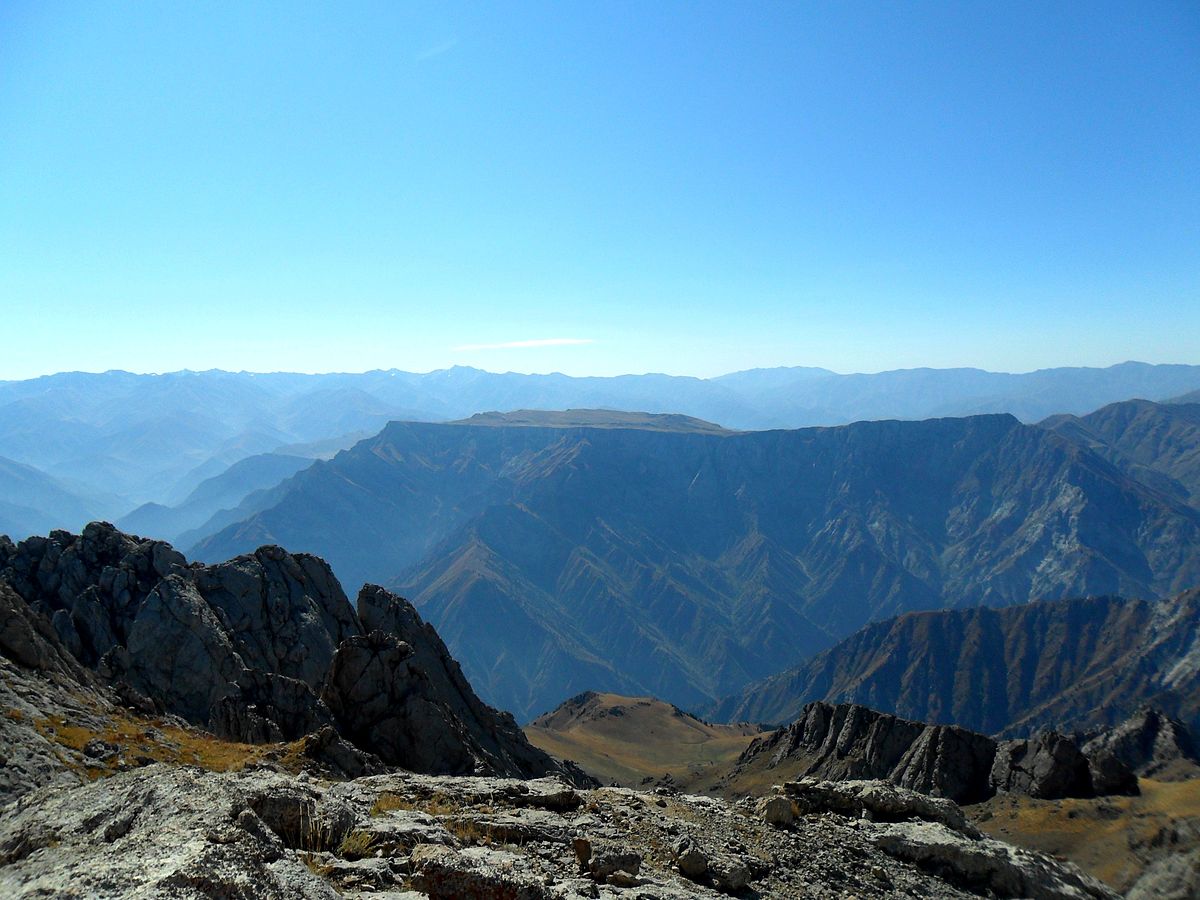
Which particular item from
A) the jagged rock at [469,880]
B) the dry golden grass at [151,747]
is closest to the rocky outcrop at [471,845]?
the jagged rock at [469,880]

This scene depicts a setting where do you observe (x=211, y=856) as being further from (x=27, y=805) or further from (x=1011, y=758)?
(x=1011, y=758)

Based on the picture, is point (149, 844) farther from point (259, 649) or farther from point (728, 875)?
point (259, 649)

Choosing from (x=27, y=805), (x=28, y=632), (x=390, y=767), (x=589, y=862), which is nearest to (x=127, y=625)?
(x=28, y=632)

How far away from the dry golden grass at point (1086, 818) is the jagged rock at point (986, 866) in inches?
1578

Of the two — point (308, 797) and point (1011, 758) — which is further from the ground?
point (308, 797)

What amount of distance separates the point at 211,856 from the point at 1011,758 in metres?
95.5

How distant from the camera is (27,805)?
10.5 metres

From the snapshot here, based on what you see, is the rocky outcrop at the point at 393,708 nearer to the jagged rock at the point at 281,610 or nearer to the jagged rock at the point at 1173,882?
the jagged rock at the point at 281,610

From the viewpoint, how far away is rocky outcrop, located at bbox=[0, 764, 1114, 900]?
23.4 feet

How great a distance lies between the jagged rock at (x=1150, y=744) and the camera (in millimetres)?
102562

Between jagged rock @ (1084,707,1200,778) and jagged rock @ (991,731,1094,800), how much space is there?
3023 cm

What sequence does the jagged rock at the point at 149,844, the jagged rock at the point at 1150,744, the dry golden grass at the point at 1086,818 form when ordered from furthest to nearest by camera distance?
the jagged rock at the point at 1150,744
the dry golden grass at the point at 1086,818
the jagged rock at the point at 149,844

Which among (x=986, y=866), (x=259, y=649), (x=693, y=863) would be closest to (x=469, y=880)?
(x=693, y=863)

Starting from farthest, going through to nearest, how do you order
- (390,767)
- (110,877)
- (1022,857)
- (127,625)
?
(127,625) → (390,767) → (1022,857) → (110,877)
